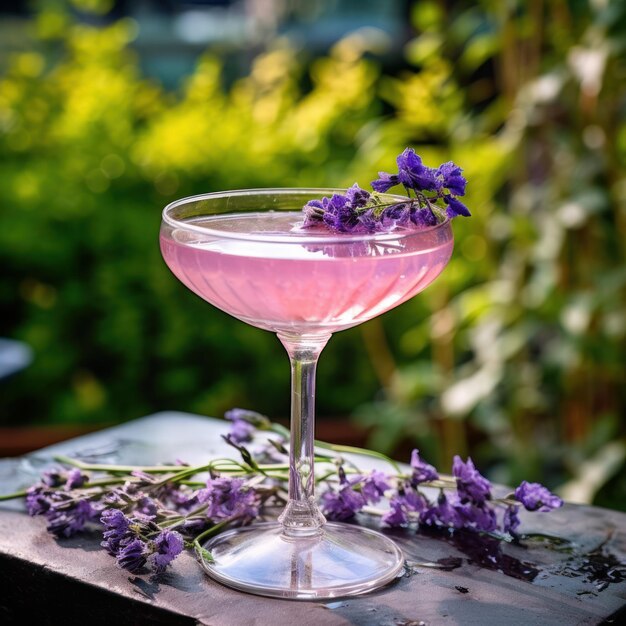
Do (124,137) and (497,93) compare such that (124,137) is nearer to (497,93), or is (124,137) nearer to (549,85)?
(549,85)

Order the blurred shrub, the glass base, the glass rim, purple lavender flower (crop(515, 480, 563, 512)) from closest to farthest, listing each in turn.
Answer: the glass rim → the glass base → purple lavender flower (crop(515, 480, 563, 512)) → the blurred shrub

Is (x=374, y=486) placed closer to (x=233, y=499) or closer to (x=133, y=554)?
(x=233, y=499)

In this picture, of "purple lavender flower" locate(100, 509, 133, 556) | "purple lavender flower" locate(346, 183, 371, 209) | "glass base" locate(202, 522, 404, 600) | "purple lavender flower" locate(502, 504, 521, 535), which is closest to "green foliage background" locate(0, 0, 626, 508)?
"purple lavender flower" locate(502, 504, 521, 535)

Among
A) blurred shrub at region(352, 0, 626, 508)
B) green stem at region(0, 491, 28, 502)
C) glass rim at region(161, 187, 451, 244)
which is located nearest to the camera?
glass rim at region(161, 187, 451, 244)

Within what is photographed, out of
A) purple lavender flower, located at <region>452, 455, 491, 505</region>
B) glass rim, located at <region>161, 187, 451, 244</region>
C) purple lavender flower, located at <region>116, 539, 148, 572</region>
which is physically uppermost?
glass rim, located at <region>161, 187, 451, 244</region>

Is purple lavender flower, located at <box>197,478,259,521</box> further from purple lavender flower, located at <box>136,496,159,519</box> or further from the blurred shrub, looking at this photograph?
the blurred shrub

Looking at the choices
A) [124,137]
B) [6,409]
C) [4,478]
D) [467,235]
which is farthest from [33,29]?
[4,478]

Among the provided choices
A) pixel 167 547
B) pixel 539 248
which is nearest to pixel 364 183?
pixel 539 248

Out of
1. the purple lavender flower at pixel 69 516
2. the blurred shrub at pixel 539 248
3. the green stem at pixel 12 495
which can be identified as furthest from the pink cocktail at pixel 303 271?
the blurred shrub at pixel 539 248
